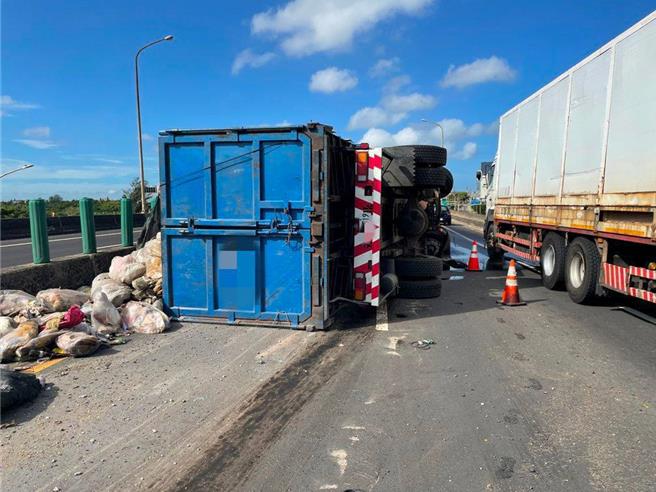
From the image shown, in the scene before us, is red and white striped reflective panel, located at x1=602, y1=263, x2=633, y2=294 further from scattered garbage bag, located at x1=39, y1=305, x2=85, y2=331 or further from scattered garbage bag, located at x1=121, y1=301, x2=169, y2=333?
scattered garbage bag, located at x1=39, y1=305, x2=85, y2=331

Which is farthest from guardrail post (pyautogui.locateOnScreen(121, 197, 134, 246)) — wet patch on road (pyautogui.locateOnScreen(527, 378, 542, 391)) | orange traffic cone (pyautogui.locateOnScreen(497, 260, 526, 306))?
wet patch on road (pyautogui.locateOnScreen(527, 378, 542, 391))

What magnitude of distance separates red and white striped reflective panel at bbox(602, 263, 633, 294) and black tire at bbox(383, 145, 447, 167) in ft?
9.76

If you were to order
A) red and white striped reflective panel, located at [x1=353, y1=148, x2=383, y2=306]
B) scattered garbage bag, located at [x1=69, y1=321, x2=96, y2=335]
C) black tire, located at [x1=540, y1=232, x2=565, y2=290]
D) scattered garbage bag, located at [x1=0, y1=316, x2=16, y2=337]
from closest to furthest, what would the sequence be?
1. scattered garbage bag, located at [x1=0, y1=316, x2=16, y2=337]
2. scattered garbage bag, located at [x1=69, y1=321, x2=96, y2=335]
3. red and white striped reflective panel, located at [x1=353, y1=148, x2=383, y2=306]
4. black tire, located at [x1=540, y1=232, x2=565, y2=290]

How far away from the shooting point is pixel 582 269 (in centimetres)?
778

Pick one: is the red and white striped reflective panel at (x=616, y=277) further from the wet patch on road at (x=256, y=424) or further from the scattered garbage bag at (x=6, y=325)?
the scattered garbage bag at (x=6, y=325)

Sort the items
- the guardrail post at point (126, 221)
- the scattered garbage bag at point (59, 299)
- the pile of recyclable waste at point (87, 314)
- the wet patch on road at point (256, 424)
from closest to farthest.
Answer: the wet patch on road at point (256, 424), the pile of recyclable waste at point (87, 314), the scattered garbage bag at point (59, 299), the guardrail post at point (126, 221)

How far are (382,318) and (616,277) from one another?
3.47 meters

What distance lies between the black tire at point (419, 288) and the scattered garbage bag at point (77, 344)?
4.75 metres

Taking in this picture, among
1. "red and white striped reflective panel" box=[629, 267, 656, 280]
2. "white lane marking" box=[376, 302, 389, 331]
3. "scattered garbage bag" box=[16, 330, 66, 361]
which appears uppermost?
"red and white striped reflective panel" box=[629, 267, 656, 280]

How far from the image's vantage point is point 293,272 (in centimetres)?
592

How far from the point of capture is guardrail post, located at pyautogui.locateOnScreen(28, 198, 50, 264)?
7.14 meters

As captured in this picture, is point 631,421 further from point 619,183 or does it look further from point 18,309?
point 18,309

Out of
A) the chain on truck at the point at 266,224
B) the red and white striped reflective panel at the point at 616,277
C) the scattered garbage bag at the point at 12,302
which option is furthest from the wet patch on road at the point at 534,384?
the scattered garbage bag at the point at 12,302

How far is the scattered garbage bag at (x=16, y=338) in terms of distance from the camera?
474cm
